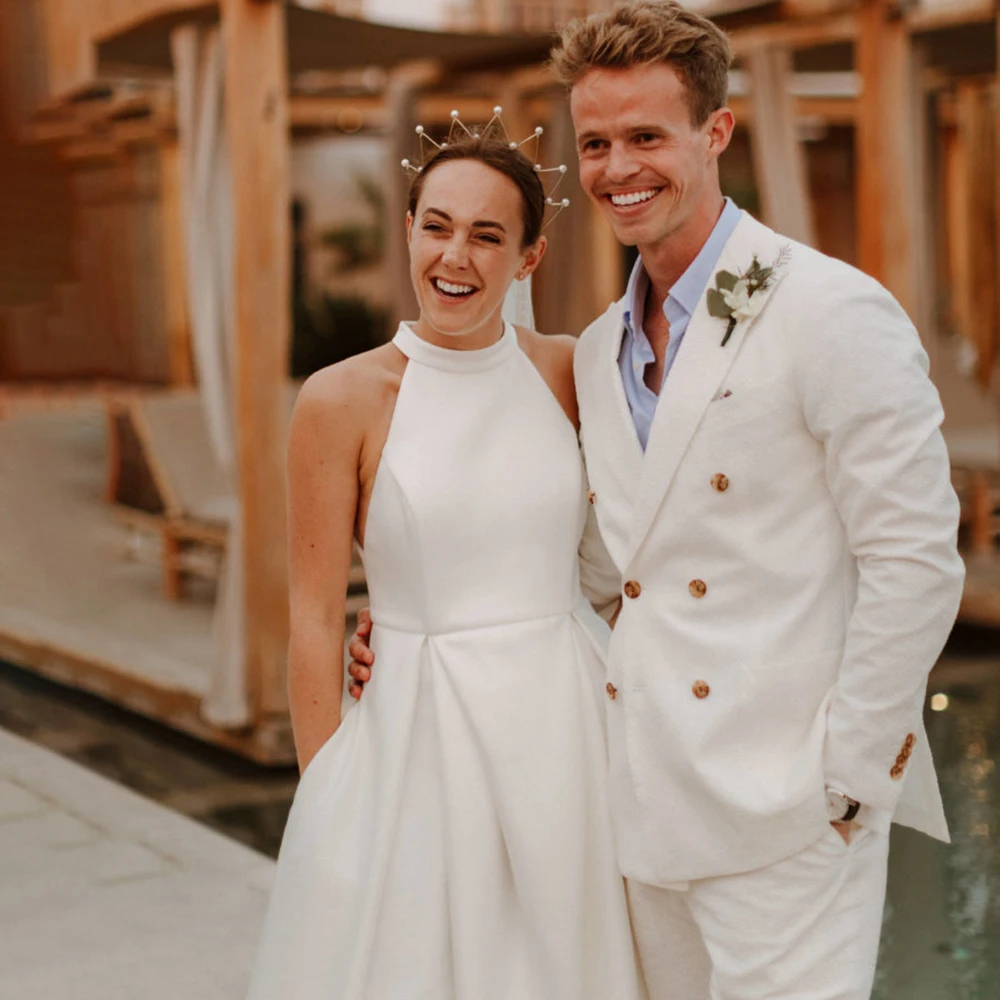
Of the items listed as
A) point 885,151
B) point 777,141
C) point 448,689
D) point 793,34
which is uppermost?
point 793,34

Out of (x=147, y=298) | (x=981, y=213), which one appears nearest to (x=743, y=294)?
(x=981, y=213)

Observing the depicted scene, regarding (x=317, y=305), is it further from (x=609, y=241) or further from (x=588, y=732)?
(x=588, y=732)

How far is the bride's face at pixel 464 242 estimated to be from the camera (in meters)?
2.13

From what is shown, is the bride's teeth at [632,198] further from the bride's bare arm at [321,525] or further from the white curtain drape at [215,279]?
the white curtain drape at [215,279]

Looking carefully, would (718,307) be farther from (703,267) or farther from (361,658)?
(361,658)

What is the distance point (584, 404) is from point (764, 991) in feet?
2.83

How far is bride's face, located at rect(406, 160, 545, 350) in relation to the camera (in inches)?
83.9

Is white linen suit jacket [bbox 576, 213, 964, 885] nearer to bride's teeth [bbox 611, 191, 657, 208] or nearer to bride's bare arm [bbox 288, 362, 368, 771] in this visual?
bride's teeth [bbox 611, 191, 657, 208]

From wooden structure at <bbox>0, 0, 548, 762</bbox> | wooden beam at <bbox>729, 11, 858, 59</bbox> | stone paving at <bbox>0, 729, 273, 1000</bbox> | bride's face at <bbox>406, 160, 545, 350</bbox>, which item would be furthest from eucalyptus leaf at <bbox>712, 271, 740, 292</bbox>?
wooden beam at <bbox>729, 11, 858, 59</bbox>

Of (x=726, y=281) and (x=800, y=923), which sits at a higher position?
(x=726, y=281)

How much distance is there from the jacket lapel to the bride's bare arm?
0.46 m

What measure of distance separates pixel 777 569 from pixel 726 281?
1.29 feet

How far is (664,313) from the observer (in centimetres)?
207

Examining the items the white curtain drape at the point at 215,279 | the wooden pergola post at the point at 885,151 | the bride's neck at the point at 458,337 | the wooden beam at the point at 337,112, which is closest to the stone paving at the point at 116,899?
the white curtain drape at the point at 215,279
